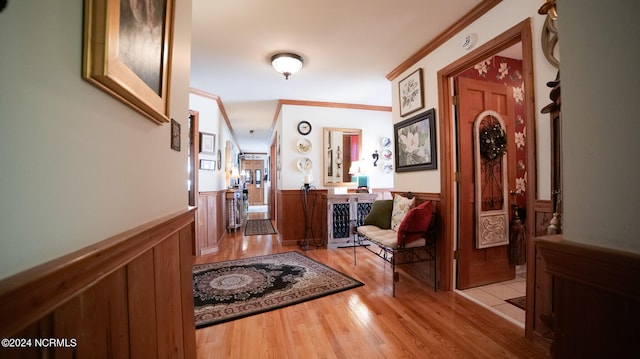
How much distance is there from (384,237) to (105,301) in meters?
2.45

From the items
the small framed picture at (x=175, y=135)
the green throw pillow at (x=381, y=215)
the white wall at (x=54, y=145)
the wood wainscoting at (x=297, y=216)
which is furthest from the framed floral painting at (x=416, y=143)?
the white wall at (x=54, y=145)

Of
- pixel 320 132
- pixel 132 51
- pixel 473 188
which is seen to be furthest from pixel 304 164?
pixel 132 51

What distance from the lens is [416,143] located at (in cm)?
281

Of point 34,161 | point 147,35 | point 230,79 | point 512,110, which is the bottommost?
point 34,161

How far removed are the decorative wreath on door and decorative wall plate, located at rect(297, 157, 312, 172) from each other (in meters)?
2.72

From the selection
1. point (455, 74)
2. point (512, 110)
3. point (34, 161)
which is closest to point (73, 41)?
point (34, 161)

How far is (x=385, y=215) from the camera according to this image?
10.2ft

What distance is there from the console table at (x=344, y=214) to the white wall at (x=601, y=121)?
11.2 ft

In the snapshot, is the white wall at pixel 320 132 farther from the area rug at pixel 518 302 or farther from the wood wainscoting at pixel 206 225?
the area rug at pixel 518 302

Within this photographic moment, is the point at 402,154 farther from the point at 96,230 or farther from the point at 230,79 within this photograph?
the point at 96,230

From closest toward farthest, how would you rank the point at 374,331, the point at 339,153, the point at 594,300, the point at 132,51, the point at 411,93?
1. the point at 594,300
2. the point at 132,51
3. the point at 374,331
4. the point at 411,93
5. the point at 339,153

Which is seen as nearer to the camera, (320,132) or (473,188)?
(473,188)

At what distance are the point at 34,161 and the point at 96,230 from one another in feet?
0.70

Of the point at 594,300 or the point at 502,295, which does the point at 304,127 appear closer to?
the point at 502,295
